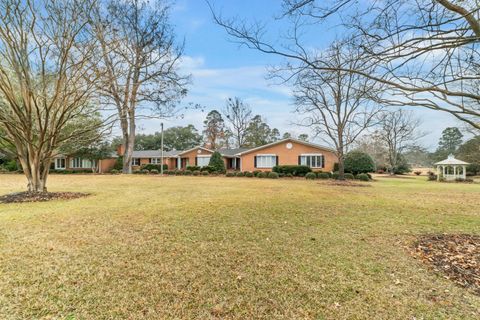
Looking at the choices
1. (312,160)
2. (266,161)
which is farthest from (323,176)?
(266,161)

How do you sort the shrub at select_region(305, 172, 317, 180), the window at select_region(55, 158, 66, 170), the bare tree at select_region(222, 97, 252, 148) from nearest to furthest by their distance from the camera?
the shrub at select_region(305, 172, 317, 180) → the window at select_region(55, 158, 66, 170) → the bare tree at select_region(222, 97, 252, 148)

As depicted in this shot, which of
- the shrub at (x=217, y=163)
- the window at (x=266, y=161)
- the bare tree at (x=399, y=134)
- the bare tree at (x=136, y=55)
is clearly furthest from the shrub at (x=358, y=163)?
the bare tree at (x=136, y=55)

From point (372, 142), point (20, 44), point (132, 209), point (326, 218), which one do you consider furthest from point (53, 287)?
point (372, 142)

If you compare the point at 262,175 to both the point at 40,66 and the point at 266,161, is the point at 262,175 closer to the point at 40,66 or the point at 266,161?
the point at 266,161

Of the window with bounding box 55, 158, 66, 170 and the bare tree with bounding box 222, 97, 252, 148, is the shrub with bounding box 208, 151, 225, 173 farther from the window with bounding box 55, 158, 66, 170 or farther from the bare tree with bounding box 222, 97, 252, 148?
the window with bounding box 55, 158, 66, 170

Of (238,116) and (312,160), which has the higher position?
(238,116)

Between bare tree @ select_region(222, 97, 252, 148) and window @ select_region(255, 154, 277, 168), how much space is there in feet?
57.4

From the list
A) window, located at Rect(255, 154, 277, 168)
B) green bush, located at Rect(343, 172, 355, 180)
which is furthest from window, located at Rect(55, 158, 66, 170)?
green bush, located at Rect(343, 172, 355, 180)

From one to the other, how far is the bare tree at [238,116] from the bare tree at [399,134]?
20332 millimetres

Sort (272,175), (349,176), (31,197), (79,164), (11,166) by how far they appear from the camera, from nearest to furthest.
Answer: (31,197) → (349,176) → (272,175) → (11,166) → (79,164)

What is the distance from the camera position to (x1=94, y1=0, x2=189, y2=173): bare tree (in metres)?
9.95

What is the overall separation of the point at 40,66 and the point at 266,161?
20467 millimetres

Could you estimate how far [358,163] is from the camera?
22922 mm

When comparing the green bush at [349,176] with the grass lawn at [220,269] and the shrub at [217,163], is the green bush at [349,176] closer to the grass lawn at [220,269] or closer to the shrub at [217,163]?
the shrub at [217,163]
